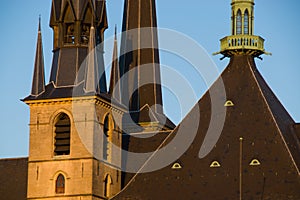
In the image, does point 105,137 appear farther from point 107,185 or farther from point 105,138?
point 107,185

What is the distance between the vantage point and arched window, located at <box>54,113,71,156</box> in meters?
96.2

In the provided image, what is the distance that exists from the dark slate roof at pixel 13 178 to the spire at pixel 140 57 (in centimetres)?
896

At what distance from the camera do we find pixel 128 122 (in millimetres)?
105062

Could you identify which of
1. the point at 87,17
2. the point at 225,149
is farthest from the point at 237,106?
the point at 87,17

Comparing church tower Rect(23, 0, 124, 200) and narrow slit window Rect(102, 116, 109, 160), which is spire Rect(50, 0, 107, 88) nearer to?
church tower Rect(23, 0, 124, 200)

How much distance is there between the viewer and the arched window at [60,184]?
313 ft

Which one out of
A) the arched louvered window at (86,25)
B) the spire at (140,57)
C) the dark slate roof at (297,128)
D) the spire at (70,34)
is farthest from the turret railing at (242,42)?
the spire at (140,57)

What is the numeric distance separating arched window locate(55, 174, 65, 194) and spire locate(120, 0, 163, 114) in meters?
12.9

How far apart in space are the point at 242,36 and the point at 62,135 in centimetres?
1296

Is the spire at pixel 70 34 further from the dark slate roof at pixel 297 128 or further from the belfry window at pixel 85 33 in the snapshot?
the dark slate roof at pixel 297 128

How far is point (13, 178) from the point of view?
338ft

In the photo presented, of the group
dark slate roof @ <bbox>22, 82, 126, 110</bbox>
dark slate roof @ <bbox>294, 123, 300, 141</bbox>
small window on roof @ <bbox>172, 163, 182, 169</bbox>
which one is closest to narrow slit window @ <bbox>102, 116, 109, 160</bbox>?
dark slate roof @ <bbox>22, 82, 126, 110</bbox>

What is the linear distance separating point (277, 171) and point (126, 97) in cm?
1934

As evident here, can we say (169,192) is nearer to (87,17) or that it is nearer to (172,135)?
(172,135)
